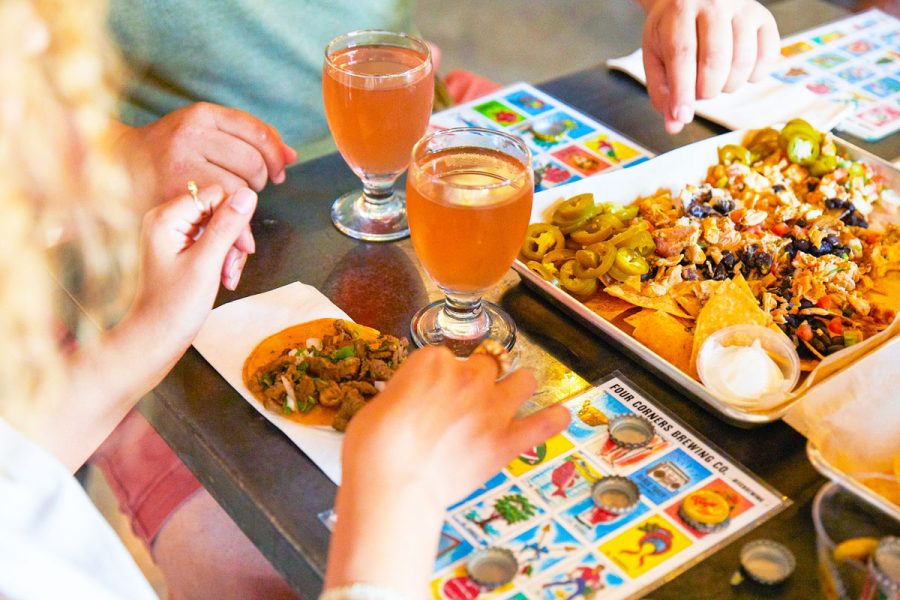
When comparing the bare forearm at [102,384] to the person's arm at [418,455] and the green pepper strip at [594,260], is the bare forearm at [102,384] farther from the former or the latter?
the green pepper strip at [594,260]

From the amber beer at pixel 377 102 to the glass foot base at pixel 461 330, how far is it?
22cm

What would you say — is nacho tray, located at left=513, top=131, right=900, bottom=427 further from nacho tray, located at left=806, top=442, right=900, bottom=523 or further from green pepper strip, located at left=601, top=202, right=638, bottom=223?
nacho tray, located at left=806, top=442, right=900, bottom=523

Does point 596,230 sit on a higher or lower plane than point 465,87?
higher

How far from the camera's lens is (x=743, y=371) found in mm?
901

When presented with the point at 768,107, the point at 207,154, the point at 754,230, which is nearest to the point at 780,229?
the point at 754,230

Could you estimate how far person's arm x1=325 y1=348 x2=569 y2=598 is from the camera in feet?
2.36

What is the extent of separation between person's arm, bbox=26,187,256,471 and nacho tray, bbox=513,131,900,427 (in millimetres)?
337

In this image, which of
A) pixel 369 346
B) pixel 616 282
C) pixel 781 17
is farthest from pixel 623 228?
pixel 781 17

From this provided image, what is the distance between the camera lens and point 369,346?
3.12 feet

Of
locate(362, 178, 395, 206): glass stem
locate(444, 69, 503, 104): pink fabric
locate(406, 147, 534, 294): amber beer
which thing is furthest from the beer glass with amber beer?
locate(444, 69, 503, 104): pink fabric

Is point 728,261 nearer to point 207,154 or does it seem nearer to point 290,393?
point 290,393

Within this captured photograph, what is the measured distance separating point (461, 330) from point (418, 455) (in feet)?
0.87

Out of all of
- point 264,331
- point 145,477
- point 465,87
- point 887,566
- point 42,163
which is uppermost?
point 42,163

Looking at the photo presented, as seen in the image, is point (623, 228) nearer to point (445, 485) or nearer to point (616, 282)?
point (616, 282)
